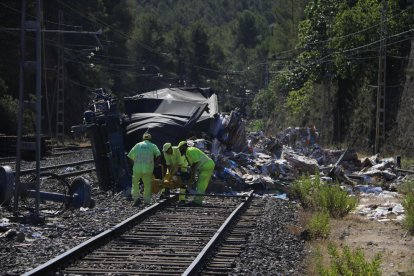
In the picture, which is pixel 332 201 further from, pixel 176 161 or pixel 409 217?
pixel 176 161

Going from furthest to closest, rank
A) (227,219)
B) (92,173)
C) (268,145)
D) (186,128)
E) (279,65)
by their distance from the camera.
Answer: (279,65) < (268,145) < (92,173) < (186,128) < (227,219)

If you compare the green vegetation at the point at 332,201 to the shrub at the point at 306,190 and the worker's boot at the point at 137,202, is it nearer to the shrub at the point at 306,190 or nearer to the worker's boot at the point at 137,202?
the shrub at the point at 306,190

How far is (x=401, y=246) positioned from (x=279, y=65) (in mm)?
81436

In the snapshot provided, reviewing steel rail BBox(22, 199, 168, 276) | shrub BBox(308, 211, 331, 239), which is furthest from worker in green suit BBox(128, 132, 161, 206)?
shrub BBox(308, 211, 331, 239)

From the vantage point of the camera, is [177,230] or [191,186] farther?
[191,186]

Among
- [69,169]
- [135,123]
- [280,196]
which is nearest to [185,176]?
[280,196]

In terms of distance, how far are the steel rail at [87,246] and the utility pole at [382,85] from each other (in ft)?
83.1

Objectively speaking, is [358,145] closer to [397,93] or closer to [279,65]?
[397,93]

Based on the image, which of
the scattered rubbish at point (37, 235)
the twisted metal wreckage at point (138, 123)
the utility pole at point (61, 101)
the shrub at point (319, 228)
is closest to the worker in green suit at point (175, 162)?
the twisted metal wreckage at point (138, 123)

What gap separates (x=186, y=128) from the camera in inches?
917

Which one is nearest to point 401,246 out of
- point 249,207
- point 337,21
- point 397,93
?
point 249,207

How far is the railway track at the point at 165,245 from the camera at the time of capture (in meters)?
10.1

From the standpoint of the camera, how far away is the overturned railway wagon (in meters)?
20.3

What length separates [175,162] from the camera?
712 inches
